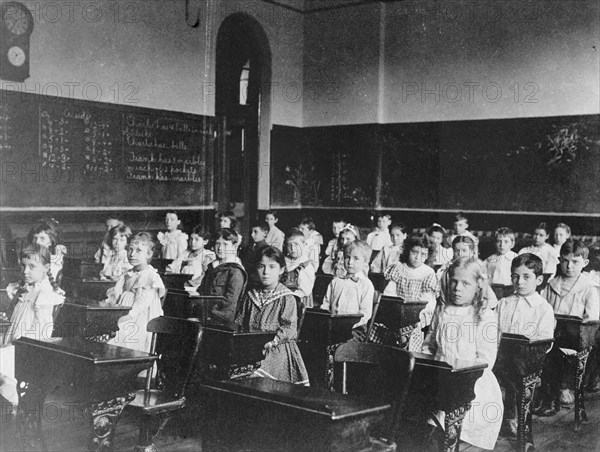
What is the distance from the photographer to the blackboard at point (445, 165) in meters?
8.96

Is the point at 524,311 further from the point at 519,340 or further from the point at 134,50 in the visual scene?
the point at 134,50

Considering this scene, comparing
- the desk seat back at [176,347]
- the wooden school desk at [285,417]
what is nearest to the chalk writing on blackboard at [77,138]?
the desk seat back at [176,347]

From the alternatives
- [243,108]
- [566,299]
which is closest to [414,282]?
[566,299]

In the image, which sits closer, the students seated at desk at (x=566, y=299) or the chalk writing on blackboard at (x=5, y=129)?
the students seated at desk at (x=566, y=299)

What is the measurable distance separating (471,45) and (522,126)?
1.43 m

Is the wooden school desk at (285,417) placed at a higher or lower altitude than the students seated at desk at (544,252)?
lower

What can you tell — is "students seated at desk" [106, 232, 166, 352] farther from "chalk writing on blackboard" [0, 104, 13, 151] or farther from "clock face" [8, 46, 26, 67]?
"clock face" [8, 46, 26, 67]

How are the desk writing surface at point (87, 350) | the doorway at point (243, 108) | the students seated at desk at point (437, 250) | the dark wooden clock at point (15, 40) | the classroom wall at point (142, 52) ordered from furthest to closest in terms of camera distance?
the doorway at point (243, 108) < the classroom wall at point (142, 52) < the dark wooden clock at point (15, 40) < the students seated at desk at point (437, 250) < the desk writing surface at point (87, 350)

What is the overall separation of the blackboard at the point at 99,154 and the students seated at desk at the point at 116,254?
1.66 metres

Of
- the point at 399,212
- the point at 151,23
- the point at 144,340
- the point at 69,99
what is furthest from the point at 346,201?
the point at 144,340

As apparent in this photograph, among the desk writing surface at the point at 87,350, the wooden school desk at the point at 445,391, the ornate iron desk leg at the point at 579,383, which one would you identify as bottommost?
the ornate iron desk leg at the point at 579,383

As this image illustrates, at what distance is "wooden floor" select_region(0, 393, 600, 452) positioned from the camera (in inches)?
Result: 134

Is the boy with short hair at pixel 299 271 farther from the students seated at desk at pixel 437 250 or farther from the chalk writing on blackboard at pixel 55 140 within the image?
the chalk writing on blackboard at pixel 55 140

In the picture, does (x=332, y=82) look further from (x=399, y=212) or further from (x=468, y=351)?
(x=468, y=351)
